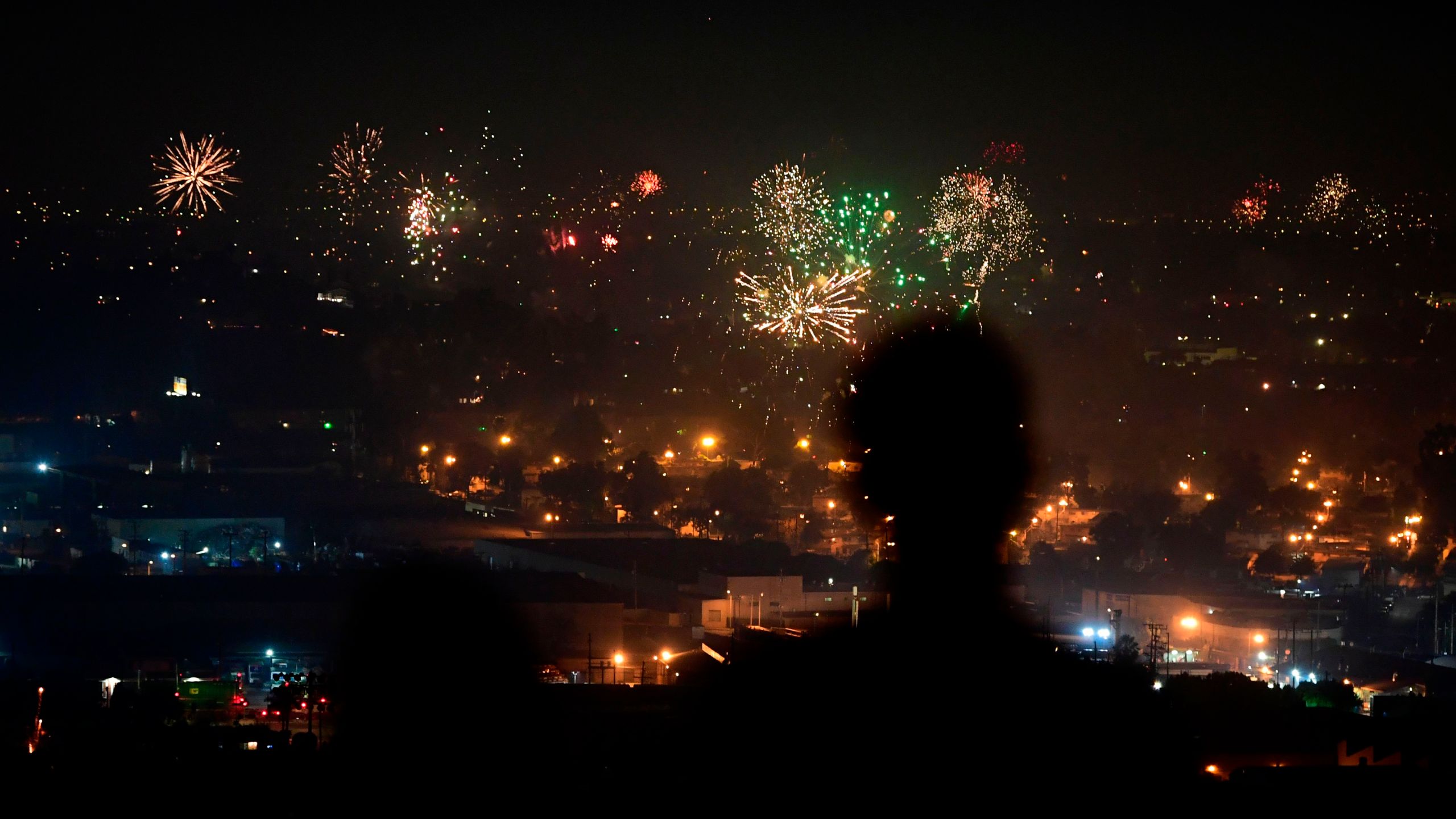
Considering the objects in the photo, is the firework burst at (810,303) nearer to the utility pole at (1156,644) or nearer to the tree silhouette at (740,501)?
the tree silhouette at (740,501)

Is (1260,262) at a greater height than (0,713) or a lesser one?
greater

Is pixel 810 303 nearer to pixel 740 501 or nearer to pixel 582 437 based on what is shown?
pixel 740 501

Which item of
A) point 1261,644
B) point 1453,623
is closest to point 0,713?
point 1261,644

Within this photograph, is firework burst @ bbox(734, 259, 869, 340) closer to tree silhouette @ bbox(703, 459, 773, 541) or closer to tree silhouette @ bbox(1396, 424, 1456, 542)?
tree silhouette @ bbox(703, 459, 773, 541)

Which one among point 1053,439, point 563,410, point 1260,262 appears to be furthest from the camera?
point 1260,262

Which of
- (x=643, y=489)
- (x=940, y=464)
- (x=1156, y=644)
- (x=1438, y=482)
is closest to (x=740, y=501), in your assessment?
(x=643, y=489)

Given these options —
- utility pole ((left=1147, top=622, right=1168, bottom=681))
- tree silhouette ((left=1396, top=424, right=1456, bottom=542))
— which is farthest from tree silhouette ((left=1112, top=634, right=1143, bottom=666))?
tree silhouette ((left=1396, top=424, right=1456, bottom=542))

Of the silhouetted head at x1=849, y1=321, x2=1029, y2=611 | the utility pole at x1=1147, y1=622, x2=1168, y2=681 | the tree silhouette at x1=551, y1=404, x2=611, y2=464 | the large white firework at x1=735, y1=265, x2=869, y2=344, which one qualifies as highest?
the large white firework at x1=735, y1=265, x2=869, y2=344

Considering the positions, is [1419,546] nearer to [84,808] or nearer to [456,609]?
[456,609]
